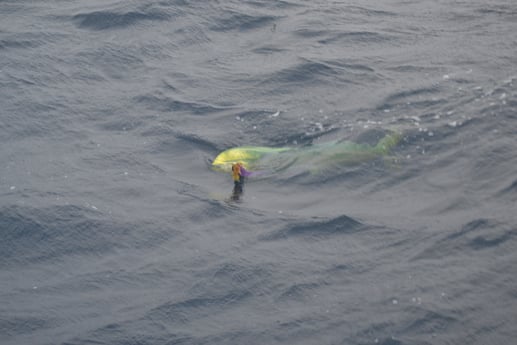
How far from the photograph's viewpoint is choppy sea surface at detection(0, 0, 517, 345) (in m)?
10.2

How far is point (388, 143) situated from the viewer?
1369 cm

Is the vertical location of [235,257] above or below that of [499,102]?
below

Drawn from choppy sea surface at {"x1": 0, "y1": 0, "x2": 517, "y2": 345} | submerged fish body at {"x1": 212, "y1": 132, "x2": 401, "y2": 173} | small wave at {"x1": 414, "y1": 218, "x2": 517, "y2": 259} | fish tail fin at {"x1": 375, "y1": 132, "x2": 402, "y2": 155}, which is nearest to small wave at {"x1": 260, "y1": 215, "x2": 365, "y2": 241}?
choppy sea surface at {"x1": 0, "y1": 0, "x2": 517, "y2": 345}

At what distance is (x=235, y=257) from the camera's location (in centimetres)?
1125

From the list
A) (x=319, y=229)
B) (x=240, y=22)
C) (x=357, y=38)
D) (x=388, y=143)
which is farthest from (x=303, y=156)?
(x=240, y=22)

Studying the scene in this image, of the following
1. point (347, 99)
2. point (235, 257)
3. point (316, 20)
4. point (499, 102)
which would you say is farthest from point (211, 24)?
point (235, 257)

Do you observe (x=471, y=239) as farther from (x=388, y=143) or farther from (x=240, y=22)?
(x=240, y=22)

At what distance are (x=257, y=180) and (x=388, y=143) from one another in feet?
7.86

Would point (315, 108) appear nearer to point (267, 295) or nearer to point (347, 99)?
point (347, 99)

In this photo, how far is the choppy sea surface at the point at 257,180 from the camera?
10.2 m

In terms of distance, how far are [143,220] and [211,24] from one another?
808cm

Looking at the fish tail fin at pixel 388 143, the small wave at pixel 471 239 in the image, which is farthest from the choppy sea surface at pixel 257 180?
the fish tail fin at pixel 388 143

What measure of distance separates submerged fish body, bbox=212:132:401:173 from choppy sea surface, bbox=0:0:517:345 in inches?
8.7

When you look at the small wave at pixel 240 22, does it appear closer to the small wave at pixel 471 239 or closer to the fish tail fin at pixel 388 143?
the fish tail fin at pixel 388 143
